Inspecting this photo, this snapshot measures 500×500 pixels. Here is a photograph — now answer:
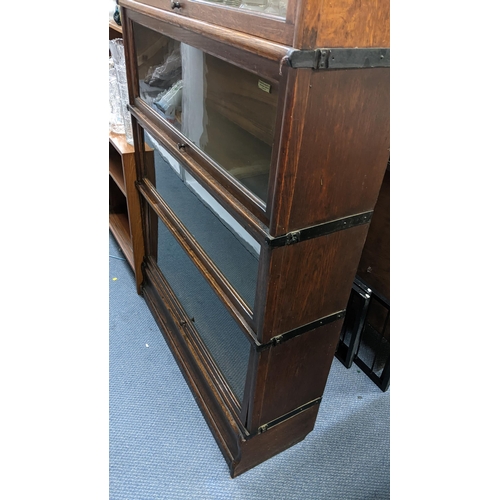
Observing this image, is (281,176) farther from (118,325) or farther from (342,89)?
(118,325)

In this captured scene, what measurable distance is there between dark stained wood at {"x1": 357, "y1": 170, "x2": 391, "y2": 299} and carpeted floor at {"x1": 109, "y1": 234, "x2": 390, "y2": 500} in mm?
412

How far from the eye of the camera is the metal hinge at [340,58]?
589 millimetres

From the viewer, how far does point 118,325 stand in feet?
5.77

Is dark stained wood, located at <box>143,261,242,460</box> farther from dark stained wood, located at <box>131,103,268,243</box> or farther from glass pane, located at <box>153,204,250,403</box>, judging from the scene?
dark stained wood, located at <box>131,103,268,243</box>

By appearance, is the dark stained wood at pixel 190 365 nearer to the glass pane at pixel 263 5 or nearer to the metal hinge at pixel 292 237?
the metal hinge at pixel 292 237

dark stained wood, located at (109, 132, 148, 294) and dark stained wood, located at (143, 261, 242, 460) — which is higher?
dark stained wood, located at (109, 132, 148, 294)

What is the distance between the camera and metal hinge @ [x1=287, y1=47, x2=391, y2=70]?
23.2 inches

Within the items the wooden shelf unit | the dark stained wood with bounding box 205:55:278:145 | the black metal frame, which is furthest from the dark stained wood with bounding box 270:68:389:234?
the wooden shelf unit

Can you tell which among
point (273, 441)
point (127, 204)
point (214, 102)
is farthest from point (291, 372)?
point (127, 204)

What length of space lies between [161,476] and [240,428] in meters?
0.33

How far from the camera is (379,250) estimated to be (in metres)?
1.39

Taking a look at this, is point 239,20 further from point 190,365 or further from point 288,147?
point 190,365

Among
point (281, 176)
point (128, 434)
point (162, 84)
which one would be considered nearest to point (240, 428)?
point (128, 434)

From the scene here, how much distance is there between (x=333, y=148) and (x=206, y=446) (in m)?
1.09
